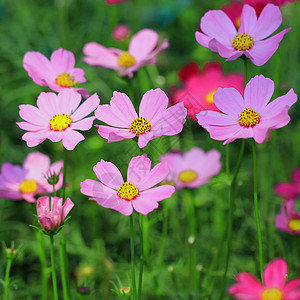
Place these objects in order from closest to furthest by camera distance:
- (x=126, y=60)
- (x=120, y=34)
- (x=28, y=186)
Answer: (x=28, y=186) → (x=126, y=60) → (x=120, y=34)

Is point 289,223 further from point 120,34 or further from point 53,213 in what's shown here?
point 120,34

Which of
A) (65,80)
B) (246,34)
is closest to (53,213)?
(65,80)

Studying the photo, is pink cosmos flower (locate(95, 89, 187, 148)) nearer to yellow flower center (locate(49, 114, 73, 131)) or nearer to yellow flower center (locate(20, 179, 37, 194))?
yellow flower center (locate(49, 114, 73, 131))

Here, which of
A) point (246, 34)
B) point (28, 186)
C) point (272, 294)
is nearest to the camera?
point (272, 294)

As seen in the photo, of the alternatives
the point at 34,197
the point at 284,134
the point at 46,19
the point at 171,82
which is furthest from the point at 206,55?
the point at 34,197

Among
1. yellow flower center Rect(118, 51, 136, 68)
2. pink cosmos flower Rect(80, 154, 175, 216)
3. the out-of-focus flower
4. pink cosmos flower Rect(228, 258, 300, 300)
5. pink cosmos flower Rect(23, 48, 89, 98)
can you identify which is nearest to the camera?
pink cosmos flower Rect(228, 258, 300, 300)

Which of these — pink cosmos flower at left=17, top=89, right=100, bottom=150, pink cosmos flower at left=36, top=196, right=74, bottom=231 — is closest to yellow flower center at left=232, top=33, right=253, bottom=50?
pink cosmos flower at left=17, top=89, right=100, bottom=150

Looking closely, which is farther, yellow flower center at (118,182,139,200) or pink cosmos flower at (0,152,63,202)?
pink cosmos flower at (0,152,63,202)
